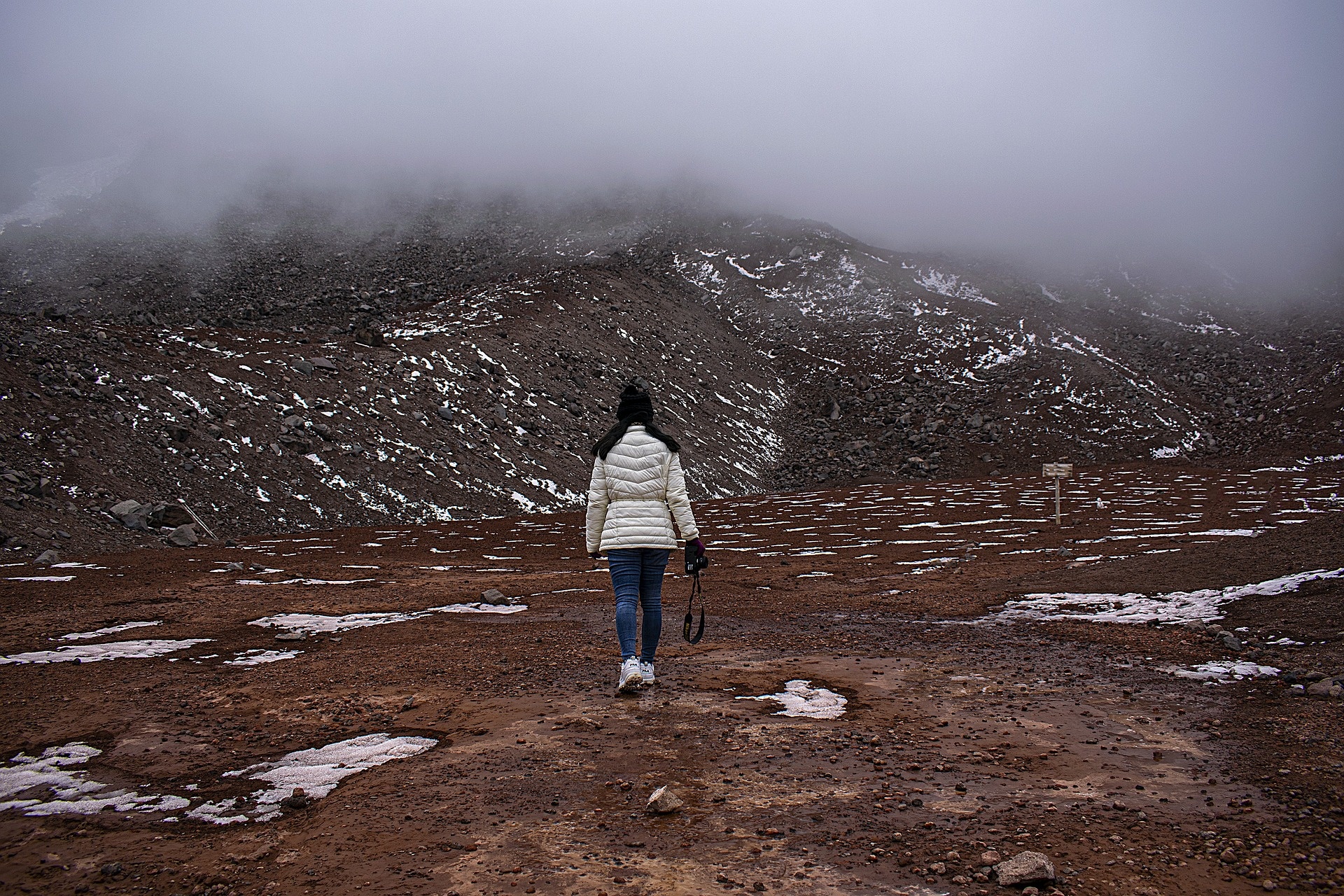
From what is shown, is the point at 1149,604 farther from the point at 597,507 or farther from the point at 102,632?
the point at 102,632

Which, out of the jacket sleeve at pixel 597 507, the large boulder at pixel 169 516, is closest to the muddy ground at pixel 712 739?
the jacket sleeve at pixel 597 507

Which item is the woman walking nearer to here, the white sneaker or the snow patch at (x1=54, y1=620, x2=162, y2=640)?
the white sneaker

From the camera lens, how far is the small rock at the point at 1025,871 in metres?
3.91

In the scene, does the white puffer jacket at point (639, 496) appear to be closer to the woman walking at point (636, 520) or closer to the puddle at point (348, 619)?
the woman walking at point (636, 520)

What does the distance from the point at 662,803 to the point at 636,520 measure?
10.3 feet

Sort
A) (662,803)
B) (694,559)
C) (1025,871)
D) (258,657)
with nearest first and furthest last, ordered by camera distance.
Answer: (1025,871), (662,803), (694,559), (258,657)

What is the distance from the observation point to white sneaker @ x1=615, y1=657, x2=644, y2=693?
7496mm

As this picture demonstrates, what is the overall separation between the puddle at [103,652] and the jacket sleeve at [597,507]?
5820 millimetres

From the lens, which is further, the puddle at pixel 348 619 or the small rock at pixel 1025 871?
the puddle at pixel 348 619

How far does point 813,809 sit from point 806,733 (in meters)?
1.52

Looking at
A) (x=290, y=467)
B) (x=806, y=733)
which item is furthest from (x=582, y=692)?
(x=290, y=467)

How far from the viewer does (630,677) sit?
7508 millimetres

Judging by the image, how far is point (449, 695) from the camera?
776 centimetres

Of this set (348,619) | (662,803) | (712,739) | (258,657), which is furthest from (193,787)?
(348,619)
